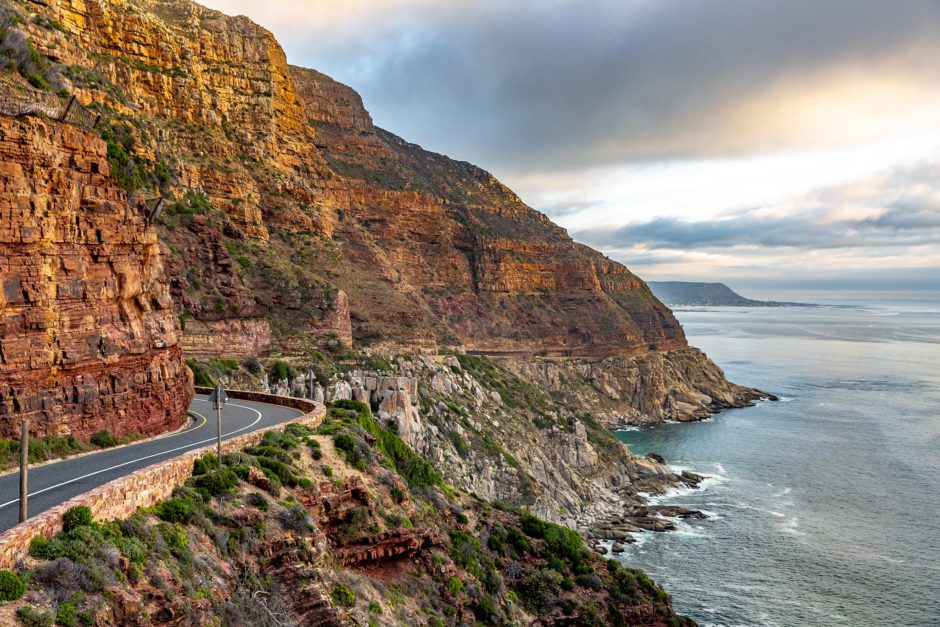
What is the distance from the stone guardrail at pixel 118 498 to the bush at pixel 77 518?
0.13 meters

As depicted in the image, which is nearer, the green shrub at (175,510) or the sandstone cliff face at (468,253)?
the green shrub at (175,510)

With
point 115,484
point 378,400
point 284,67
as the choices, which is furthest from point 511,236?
point 115,484

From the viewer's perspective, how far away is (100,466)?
65.4ft

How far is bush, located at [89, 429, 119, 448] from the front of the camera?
2248cm

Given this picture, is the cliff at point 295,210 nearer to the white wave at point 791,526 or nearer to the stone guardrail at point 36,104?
the stone guardrail at point 36,104

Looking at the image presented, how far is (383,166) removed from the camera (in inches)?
4624

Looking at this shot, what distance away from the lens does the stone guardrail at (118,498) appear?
40.8ft

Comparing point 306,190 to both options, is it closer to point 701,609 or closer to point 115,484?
point 701,609

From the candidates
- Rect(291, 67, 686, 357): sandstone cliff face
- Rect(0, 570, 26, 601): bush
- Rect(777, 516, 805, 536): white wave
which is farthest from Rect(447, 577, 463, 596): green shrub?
Rect(291, 67, 686, 357): sandstone cliff face

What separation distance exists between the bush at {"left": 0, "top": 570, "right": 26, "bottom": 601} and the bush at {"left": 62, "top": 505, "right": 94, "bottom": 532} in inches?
90.7

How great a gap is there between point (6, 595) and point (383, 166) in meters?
111

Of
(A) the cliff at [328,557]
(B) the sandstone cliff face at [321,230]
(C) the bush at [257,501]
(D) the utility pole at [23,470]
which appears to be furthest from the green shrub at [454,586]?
(B) the sandstone cliff face at [321,230]

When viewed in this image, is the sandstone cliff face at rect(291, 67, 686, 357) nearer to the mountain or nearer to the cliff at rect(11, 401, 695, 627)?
the mountain

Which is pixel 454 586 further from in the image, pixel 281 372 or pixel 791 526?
pixel 791 526
